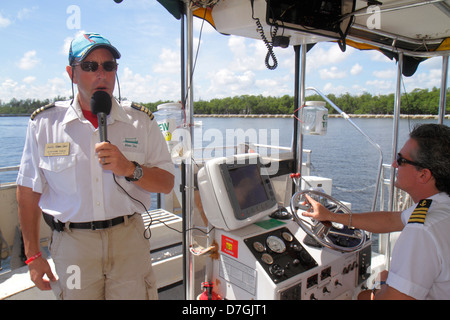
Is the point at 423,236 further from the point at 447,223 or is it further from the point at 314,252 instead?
the point at 314,252

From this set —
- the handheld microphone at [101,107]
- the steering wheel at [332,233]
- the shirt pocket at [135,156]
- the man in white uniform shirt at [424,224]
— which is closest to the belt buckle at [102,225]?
the shirt pocket at [135,156]

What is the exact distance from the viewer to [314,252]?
6.18 ft

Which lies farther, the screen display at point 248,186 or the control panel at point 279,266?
the screen display at point 248,186

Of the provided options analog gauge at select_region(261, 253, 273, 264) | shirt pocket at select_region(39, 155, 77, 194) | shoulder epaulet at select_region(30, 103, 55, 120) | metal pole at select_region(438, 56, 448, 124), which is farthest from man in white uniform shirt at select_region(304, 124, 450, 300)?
metal pole at select_region(438, 56, 448, 124)

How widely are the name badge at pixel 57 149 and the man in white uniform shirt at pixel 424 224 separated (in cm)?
150

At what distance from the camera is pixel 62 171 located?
1395 mm

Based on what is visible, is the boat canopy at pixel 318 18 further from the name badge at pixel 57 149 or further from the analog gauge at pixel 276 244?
the analog gauge at pixel 276 244

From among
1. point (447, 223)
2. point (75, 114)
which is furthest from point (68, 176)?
point (447, 223)

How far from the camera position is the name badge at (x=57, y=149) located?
1389 millimetres

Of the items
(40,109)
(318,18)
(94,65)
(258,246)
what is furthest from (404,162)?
(40,109)

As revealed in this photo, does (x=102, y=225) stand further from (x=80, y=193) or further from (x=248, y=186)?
(x=248, y=186)

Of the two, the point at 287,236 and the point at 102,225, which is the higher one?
the point at 102,225

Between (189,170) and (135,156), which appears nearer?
(135,156)

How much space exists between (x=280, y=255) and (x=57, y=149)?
1.28 metres
